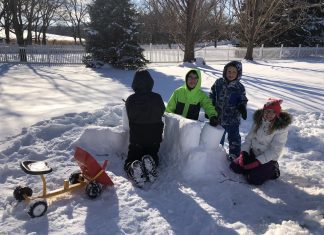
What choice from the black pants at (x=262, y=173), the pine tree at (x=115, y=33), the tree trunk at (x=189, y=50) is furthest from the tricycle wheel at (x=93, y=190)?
the tree trunk at (x=189, y=50)

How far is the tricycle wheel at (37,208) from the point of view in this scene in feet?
10.4

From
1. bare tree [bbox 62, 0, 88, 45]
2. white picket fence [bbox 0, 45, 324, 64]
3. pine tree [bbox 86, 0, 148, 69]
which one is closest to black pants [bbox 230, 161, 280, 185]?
pine tree [bbox 86, 0, 148, 69]

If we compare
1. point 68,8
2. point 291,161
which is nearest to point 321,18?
point 291,161

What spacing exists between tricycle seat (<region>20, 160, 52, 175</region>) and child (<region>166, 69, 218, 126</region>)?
201cm

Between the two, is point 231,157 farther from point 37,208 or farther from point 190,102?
point 37,208

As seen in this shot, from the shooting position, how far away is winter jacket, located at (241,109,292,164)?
4.04 m

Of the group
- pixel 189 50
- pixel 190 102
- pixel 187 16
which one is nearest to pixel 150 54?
pixel 189 50

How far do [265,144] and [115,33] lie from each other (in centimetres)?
1202

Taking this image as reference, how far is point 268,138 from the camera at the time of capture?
4.16 m

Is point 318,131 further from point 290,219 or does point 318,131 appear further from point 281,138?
point 290,219

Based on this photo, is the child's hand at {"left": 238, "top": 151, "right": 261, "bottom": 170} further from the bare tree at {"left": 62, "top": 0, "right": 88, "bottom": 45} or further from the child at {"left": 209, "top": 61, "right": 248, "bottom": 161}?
the bare tree at {"left": 62, "top": 0, "right": 88, "bottom": 45}

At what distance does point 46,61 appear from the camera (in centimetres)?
1714

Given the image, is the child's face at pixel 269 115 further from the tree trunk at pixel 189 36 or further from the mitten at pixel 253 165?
the tree trunk at pixel 189 36

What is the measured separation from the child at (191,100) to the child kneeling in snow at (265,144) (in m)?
0.63
